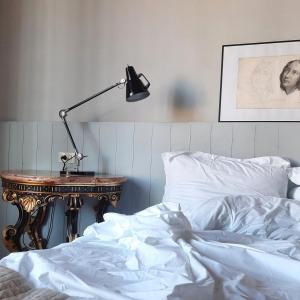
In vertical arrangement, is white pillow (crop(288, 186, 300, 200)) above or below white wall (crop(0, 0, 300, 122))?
below

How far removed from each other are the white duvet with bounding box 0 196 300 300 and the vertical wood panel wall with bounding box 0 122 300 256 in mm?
942

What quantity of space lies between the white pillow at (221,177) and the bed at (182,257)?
0.87 feet

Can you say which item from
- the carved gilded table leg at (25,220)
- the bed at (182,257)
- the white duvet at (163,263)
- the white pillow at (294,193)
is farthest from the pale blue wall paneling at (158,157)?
the white duvet at (163,263)

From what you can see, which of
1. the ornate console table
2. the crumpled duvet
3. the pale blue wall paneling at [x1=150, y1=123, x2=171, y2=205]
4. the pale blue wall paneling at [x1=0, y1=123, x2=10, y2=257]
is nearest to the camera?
the crumpled duvet

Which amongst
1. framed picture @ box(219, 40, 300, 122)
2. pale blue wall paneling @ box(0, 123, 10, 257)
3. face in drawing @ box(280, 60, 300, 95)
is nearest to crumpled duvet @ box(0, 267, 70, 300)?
framed picture @ box(219, 40, 300, 122)

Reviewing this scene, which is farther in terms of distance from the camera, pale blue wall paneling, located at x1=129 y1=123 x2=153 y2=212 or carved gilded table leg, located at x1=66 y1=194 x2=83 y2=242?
pale blue wall paneling, located at x1=129 y1=123 x2=153 y2=212

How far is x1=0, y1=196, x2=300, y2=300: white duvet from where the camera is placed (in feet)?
3.29

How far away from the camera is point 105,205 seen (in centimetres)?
276

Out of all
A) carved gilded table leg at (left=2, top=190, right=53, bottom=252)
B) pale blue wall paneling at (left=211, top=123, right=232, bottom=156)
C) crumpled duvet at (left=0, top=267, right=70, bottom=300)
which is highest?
pale blue wall paneling at (left=211, top=123, right=232, bottom=156)

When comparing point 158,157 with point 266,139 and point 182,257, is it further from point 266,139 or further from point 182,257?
point 182,257

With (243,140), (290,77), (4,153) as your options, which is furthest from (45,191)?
(290,77)

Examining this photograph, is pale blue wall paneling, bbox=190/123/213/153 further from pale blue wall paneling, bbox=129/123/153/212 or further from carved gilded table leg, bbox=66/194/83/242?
carved gilded table leg, bbox=66/194/83/242

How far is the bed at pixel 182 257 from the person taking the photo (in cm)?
101

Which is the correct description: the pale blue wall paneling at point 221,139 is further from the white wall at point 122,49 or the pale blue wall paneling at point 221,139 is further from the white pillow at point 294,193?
the white pillow at point 294,193
